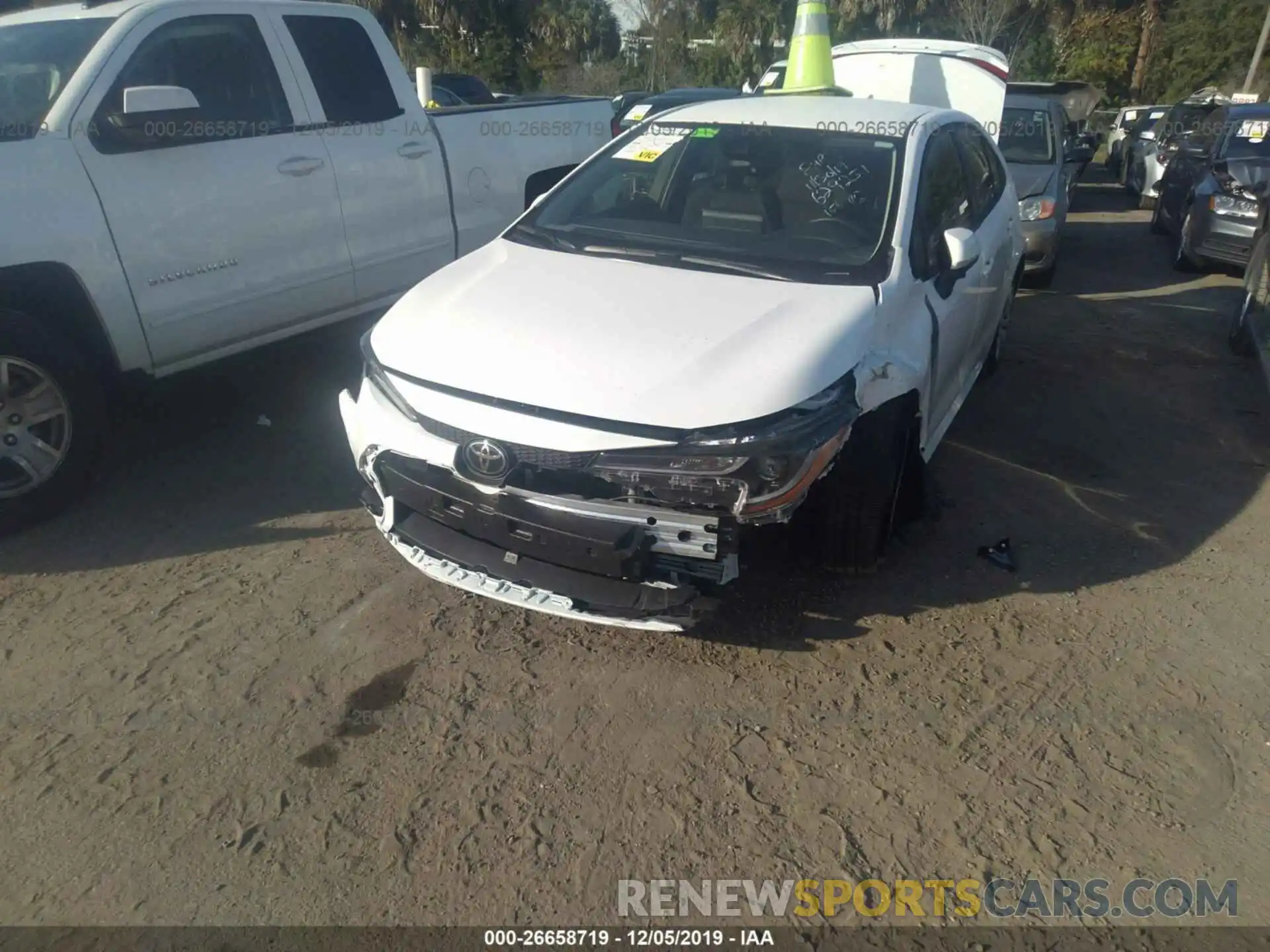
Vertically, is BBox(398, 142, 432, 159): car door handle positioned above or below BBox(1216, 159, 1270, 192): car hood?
above

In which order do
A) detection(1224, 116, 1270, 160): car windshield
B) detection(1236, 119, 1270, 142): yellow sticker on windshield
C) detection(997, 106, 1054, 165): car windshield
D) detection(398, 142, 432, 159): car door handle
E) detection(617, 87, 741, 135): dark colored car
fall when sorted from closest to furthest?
detection(398, 142, 432, 159): car door handle
detection(997, 106, 1054, 165): car windshield
detection(1224, 116, 1270, 160): car windshield
detection(1236, 119, 1270, 142): yellow sticker on windshield
detection(617, 87, 741, 135): dark colored car

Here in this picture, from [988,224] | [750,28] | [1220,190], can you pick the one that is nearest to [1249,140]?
[1220,190]

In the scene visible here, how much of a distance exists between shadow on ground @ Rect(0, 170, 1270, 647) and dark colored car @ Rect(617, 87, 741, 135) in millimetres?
5061

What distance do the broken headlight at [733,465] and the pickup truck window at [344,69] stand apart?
338 centimetres

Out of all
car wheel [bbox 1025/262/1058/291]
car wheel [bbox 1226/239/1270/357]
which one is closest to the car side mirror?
car wheel [bbox 1226/239/1270/357]

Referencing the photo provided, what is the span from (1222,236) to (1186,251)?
72 centimetres

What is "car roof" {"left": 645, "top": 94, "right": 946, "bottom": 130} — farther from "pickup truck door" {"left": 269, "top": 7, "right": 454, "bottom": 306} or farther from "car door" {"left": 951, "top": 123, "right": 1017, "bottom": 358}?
"pickup truck door" {"left": 269, "top": 7, "right": 454, "bottom": 306}

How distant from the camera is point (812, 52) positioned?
828 centimetres

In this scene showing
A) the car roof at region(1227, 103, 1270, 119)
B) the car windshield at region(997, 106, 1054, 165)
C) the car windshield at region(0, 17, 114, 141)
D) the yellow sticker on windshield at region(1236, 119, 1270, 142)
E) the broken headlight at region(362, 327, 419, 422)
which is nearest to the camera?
the broken headlight at region(362, 327, 419, 422)

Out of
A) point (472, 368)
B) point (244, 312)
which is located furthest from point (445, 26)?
point (472, 368)

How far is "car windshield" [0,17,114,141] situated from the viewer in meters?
4.09

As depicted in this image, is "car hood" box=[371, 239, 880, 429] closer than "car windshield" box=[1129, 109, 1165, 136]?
Yes

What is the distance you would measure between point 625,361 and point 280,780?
1.63m

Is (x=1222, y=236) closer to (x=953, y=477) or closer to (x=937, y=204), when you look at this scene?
(x=953, y=477)
